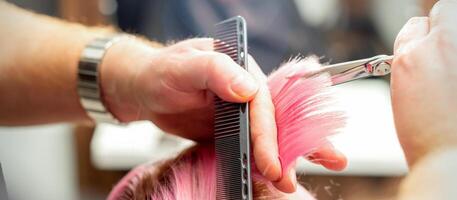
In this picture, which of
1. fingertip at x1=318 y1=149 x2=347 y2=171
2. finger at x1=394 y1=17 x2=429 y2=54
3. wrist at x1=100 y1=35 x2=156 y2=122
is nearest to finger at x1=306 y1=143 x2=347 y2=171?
fingertip at x1=318 y1=149 x2=347 y2=171

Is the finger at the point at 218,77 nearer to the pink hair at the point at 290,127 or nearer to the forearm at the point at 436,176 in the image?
the pink hair at the point at 290,127

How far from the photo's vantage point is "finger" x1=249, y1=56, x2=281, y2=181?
548mm

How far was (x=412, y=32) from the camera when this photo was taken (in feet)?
1.73

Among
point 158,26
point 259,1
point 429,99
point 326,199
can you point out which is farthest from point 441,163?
point 158,26

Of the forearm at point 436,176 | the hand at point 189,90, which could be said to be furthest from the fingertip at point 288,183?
the forearm at point 436,176

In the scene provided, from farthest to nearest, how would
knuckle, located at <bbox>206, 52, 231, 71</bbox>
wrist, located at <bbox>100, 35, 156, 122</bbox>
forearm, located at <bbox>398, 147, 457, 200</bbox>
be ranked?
wrist, located at <bbox>100, 35, 156, 122</bbox> → knuckle, located at <bbox>206, 52, 231, 71</bbox> → forearm, located at <bbox>398, 147, 457, 200</bbox>

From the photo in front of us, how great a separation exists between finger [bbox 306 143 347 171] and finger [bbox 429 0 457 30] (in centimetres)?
14

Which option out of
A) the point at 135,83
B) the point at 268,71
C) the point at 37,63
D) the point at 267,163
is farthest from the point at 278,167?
the point at 37,63

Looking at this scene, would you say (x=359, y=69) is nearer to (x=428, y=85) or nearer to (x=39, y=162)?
(x=428, y=85)

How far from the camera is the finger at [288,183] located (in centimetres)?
56

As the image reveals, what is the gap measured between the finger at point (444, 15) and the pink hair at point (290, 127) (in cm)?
10

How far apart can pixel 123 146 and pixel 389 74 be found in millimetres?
800

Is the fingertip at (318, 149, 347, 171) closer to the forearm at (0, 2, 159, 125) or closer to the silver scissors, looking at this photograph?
the silver scissors

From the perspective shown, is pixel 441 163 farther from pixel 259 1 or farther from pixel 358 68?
pixel 259 1
